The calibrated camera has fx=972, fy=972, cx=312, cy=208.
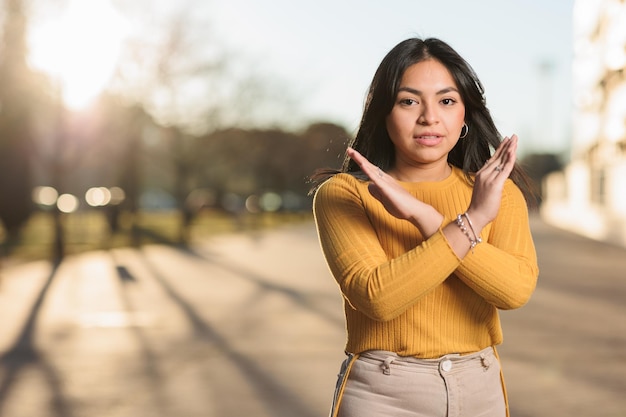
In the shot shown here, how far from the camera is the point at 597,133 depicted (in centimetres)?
4781

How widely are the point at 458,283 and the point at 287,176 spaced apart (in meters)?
82.2

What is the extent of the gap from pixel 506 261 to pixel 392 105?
1.53ft

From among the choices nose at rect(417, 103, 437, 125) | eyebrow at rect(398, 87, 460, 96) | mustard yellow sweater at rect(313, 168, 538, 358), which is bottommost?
mustard yellow sweater at rect(313, 168, 538, 358)

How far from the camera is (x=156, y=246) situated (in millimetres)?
28031

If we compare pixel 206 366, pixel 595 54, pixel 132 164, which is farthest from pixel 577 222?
pixel 206 366

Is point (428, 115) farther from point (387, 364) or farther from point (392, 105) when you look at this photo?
point (387, 364)

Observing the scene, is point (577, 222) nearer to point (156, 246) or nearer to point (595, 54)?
point (595, 54)

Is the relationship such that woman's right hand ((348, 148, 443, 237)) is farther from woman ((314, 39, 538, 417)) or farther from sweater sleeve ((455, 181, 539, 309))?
sweater sleeve ((455, 181, 539, 309))

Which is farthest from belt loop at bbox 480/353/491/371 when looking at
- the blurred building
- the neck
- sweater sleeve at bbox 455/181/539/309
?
the blurred building

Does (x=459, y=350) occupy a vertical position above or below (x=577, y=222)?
above

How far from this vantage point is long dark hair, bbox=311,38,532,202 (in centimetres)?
236

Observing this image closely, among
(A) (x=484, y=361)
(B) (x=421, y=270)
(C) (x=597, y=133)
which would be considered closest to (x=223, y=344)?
(A) (x=484, y=361)

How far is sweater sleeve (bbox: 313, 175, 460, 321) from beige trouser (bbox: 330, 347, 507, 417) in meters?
0.15

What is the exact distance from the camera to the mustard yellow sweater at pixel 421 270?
2203 millimetres
